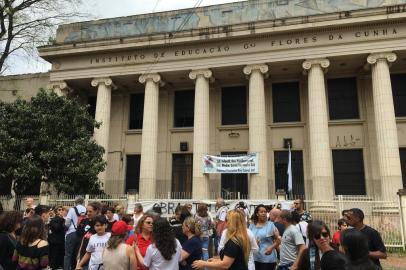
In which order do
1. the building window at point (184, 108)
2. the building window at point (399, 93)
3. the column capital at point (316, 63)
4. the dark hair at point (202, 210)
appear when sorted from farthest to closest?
the building window at point (184, 108), the building window at point (399, 93), the column capital at point (316, 63), the dark hair at point (202, 210)

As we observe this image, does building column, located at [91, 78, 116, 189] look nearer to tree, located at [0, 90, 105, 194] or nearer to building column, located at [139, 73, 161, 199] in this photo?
building column, located at [139, 73, 161, 199]

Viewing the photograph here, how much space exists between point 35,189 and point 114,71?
25.6 ft

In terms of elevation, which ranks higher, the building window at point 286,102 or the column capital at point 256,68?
the column capital at point 256,68

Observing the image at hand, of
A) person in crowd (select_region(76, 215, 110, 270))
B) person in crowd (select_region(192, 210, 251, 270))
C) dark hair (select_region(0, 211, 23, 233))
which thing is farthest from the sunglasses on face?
dark hair (select_region(0, 211, 23, 233))

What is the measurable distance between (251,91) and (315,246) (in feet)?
52.2

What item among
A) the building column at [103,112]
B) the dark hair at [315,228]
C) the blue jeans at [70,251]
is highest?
the building column at [103,112]

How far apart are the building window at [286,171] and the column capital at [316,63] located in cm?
484

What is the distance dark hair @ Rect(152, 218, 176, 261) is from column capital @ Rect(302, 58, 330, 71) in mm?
16278

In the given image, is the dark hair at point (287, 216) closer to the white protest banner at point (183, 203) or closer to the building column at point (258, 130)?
the white protest banner at point (183, 203)

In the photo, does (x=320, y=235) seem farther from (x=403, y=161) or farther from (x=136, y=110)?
(x=136, y=110)

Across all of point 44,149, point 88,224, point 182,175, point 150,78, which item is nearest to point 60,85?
point 150,78

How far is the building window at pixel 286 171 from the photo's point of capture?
65.9 feet

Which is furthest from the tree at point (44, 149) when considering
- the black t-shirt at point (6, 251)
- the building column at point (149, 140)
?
the black t-shirt at point (6, 251)

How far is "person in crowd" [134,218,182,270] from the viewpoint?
13.8 feet
